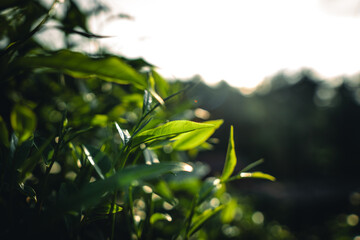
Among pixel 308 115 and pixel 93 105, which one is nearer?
pixel 93 105

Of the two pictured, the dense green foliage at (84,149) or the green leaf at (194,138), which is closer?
the dense green foliage at (84,149)

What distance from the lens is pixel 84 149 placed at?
30cm

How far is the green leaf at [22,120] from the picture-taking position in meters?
0.19

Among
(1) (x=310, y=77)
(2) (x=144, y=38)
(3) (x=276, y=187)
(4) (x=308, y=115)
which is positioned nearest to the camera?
(2) (x=144, y=38)

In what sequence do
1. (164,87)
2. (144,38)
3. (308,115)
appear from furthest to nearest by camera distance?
(308,115) < (144,38) < (164,87)

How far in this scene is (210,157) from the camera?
37.2 ft

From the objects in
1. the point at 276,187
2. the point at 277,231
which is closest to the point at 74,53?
the point at 277,231

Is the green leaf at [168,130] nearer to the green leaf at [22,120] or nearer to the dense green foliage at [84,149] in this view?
the dense green foliage at [84,149]

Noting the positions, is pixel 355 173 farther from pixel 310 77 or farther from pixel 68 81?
pixel 68 81

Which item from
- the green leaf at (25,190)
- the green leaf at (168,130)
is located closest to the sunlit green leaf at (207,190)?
the green leaf at (168,130)

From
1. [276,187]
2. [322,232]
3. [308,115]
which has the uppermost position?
[322,232]

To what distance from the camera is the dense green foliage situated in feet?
0.66

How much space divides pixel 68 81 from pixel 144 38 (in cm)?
28

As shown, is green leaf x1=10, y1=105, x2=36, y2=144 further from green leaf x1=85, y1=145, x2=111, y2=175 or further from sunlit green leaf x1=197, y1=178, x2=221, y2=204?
sunlit green leaf x1=197, y1=178, x2=221, y2=204
